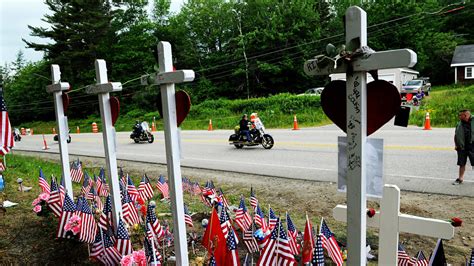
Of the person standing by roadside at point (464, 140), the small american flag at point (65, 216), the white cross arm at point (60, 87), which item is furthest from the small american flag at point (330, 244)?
the person standing by roadside at point (464, 140)

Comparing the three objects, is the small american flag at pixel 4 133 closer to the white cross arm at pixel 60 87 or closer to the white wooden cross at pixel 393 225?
the white cross arm at pixel 60 87

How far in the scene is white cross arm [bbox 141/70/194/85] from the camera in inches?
122

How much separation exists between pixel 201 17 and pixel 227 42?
456 cm

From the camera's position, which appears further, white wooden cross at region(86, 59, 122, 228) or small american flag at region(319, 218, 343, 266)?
white wooden cross at region(86, 59, 122, 228)

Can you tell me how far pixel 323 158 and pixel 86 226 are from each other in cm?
813

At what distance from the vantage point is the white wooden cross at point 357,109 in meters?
2.05

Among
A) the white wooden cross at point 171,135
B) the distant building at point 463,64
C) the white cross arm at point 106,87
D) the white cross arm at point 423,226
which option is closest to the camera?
the white cross arm at point 423,226

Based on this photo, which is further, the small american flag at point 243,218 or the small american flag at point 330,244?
the small american flag at point 243,218

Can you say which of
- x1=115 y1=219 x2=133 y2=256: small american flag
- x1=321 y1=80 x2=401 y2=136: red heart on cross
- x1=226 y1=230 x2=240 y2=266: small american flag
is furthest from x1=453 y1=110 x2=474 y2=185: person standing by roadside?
x1=115 y1=219 x2=133 y2=256: small american flag

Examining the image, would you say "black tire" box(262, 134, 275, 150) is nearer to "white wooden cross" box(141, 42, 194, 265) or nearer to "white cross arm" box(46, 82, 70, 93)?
"white cross arm" box(46, 82, 70, 93)

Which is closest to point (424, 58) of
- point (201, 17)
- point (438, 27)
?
point (438, 27)

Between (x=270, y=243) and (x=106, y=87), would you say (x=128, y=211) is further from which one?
(x=270, y=243)

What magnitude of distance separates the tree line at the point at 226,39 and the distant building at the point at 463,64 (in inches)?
99.2

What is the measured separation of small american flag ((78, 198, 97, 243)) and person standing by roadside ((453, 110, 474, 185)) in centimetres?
695
